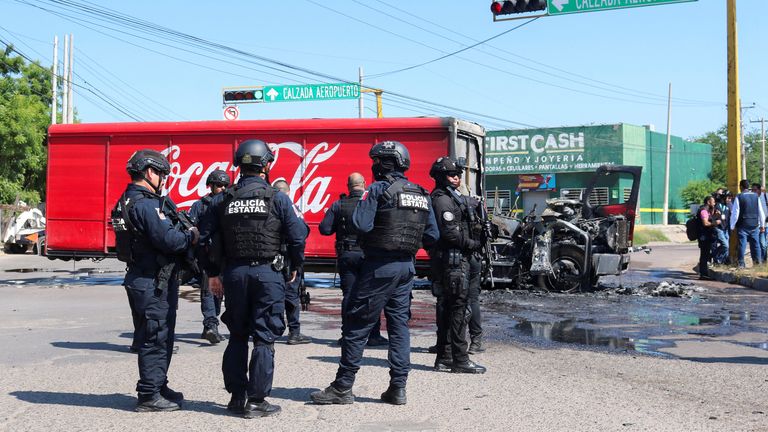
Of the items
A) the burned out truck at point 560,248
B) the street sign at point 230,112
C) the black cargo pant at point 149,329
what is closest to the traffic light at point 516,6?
the burned out truck at point 560,248

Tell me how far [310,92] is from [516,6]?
12666 millimetres

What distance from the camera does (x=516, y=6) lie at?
15820 mm

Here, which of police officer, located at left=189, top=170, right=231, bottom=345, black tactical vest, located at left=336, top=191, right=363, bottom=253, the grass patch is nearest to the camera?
black tactical vest, located at left=336, top=191, right=363, bottom=253

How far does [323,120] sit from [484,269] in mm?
8009

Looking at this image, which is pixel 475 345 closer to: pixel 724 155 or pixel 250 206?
pixel 250 206

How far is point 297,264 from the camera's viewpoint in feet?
19.1

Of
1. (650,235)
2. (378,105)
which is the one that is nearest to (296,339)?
(378,105)

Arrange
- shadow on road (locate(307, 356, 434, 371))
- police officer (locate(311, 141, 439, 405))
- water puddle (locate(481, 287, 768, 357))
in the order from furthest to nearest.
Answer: water puddle (locate(481, 287, 768, 357)) < shadow on road (locate(307, 356, 434, 371)) < police officer (locate(311, 141, 439, 405))

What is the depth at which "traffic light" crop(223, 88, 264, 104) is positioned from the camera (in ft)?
89.5

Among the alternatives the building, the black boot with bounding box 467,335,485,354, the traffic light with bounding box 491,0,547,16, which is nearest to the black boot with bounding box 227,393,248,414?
the black boot with bounding box 467,335,485,354

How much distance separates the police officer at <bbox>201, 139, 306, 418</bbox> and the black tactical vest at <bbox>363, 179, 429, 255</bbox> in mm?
576

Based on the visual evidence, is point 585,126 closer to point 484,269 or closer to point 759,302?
point 759,302

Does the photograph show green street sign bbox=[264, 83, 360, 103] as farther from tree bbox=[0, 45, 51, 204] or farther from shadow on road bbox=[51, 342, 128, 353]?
shadow on road bbox=[51, 342, 128, 353]

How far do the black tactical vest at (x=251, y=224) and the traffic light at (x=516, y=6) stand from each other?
10962 millimetres
